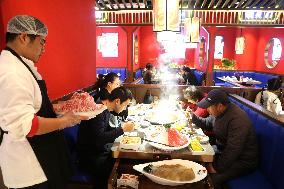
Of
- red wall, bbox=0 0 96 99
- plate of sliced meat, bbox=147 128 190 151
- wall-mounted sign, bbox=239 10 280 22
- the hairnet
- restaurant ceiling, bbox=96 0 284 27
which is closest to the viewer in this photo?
the hairnet

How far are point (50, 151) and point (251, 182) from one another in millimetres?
2429

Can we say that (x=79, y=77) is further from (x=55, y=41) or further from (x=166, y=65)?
(x=166, y=65)

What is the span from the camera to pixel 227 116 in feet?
11.9

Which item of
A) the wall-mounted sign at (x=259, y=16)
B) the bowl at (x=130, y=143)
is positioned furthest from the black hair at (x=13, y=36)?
the wall-mounted sign at (x=259, y=16)

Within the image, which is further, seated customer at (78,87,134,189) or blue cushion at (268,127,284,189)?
seated customer at (78,87,134,189)

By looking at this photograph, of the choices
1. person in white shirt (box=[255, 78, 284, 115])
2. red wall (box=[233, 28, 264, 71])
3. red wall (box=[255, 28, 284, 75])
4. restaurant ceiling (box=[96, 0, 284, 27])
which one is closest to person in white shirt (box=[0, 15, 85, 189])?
person in white shirt (box=[255, 78, 284, 115])

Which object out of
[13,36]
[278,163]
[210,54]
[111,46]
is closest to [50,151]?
[13,36]

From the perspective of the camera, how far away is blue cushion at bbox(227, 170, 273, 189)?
303cm

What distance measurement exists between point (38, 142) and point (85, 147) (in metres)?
1.30

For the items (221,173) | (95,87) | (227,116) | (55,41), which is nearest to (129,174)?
(221,173)

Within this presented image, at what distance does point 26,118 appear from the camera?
1.64 m

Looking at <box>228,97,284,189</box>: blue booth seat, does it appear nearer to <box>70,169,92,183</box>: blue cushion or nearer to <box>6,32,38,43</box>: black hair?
<box>70,169,92,183</box>: blue cushion

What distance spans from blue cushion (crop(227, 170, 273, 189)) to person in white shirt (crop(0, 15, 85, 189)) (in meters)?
2.11

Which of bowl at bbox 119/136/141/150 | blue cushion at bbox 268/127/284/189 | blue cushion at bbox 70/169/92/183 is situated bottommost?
blue cushion at bbox 70/169/92/183
